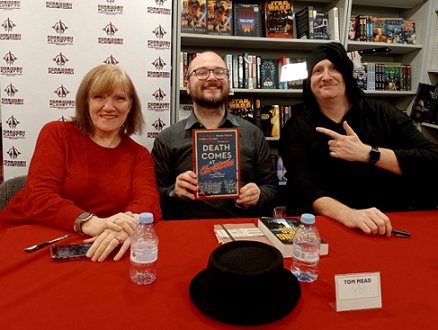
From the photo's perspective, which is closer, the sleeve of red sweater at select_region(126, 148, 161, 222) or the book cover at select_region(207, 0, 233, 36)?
the sleeve of red sweater at select_region(126, 148, 161, 222)

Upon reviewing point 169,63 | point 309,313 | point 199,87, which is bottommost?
point 309,313

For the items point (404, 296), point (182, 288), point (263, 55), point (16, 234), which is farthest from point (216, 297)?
point (263, 55)

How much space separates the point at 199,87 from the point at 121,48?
860mm

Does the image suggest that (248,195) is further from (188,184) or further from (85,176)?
(85,176)

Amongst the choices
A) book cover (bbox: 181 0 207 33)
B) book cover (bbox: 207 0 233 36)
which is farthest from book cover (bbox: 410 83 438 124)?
book cover (bbox: 181 0 207 33)

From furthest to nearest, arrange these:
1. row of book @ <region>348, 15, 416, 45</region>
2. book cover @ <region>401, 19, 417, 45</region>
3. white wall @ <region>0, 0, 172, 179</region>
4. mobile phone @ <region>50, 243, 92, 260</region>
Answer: book cover @ <region>401, 19, 417, 45</region>, row of book @ <region>348, 15, 416, 45</region>, white wall @ <region>0, 0, 172, 179</region>, mobile phone @ <region>50, 243, 92, 260</region>

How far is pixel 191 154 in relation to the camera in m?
2.14

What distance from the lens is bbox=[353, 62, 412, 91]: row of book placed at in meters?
3.43

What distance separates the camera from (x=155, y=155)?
2205mm

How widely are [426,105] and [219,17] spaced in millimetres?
2133

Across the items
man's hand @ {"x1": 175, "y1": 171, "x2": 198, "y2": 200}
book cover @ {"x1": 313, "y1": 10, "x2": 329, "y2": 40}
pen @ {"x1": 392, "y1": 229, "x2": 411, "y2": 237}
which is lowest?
pen @ {"x1": 392, "y1": 229, "x2": 411, "y2": 237}

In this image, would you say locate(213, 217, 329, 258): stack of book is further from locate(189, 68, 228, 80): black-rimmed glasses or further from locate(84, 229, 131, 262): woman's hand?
locate(189, 68, 228, 80): black-rimmed glasses

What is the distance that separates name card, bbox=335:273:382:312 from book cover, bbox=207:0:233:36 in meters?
2.52

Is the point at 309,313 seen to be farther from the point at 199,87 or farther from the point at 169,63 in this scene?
the point at 169,63
